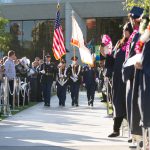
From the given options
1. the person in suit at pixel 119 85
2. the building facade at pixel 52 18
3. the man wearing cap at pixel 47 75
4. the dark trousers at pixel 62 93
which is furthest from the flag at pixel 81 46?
the building facade at pixel 52 18

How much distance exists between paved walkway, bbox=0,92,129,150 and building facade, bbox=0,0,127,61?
25066 millimetres

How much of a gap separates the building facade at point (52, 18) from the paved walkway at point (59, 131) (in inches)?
987

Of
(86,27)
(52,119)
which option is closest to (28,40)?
(86,27)

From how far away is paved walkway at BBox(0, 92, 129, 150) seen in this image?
934 cm

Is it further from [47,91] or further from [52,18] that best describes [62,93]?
[52,18]

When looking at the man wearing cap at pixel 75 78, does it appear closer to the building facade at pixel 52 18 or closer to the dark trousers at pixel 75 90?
the dark trousers at pixel 75 90

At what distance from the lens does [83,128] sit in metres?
12.2

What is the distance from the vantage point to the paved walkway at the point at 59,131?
30.6ft

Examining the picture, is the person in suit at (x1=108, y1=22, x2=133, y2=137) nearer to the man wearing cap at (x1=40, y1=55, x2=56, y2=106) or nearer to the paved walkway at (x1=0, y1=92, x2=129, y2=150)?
the paved walkway at (x1=0, y1=92, x2=129, y2=150)

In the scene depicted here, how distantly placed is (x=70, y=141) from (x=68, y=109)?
820 cm

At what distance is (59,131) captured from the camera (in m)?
11.6

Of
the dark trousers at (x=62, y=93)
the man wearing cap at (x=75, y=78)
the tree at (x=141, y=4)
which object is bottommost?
the dark trousers at (x=62, y=93)

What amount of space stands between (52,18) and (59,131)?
32202mm

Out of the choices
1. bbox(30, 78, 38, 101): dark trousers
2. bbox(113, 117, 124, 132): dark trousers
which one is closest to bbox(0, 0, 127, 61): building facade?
bbox(30, 78, 38, 101): dark trousers
